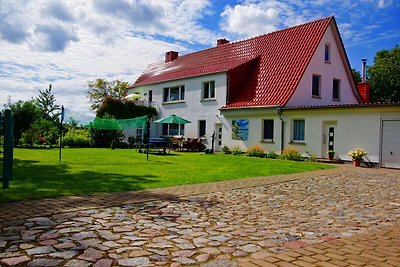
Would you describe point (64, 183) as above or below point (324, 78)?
below

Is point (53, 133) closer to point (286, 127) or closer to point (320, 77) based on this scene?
point (286, 127)

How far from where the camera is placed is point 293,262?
4.12m

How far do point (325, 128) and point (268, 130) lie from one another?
4213mm

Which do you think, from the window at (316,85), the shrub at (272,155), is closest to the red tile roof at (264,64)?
the window at (316,85)

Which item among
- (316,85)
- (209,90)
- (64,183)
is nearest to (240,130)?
(209,90)

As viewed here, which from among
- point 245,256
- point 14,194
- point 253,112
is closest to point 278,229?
point 245,256

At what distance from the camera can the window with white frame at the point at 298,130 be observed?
22.5 m

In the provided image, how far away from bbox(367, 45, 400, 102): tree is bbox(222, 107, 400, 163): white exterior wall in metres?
24.0

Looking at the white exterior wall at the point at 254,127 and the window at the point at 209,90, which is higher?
the window at the point at 209,90

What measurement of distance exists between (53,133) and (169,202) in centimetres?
2485

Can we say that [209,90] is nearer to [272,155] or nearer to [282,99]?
[282,99]

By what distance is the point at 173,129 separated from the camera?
32.9 meters

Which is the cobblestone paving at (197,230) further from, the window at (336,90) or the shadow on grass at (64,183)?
the window at (336,90)

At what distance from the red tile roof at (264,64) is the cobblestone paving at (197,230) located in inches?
635
